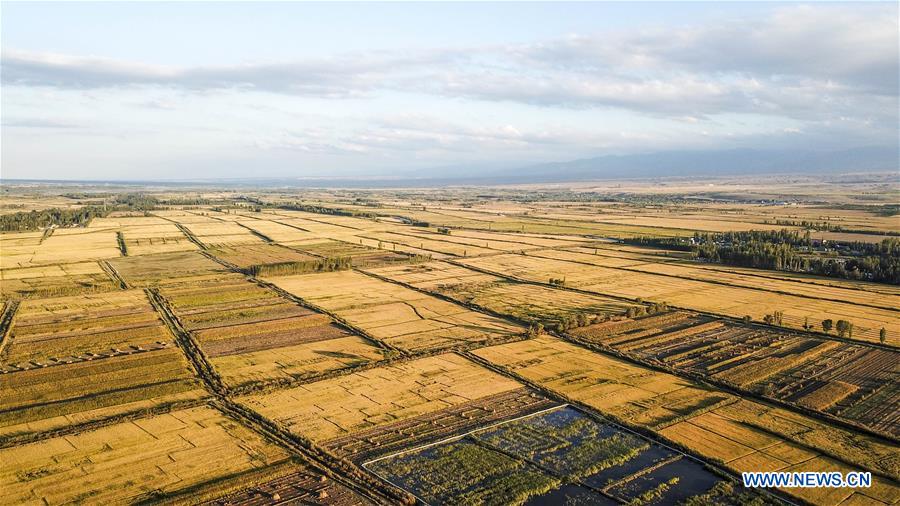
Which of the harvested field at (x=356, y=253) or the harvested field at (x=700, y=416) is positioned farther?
the harvested field at (x=356, y=253)

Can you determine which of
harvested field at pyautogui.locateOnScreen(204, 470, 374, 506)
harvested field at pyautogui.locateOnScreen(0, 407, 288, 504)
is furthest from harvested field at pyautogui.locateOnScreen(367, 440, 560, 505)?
harvested field at pyautogui.locateOnScreen(0, 407, 288, 504)

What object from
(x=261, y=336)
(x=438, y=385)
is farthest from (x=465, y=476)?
(x=261, y=336)

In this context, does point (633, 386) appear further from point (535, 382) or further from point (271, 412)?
point (271, 412)

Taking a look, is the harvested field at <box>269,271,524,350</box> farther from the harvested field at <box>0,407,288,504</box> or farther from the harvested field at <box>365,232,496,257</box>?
the harvested field at <box>365,232,496,257</box>

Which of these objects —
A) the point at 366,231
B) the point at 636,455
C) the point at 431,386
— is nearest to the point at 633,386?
the point at 636,455

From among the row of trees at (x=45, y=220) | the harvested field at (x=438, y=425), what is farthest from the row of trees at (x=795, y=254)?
the row of trees at (x=45, y=220)

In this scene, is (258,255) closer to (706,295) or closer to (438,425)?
(706,295)

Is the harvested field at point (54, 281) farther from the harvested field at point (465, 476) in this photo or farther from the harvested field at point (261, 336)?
the harvested field at point (465, 476)
